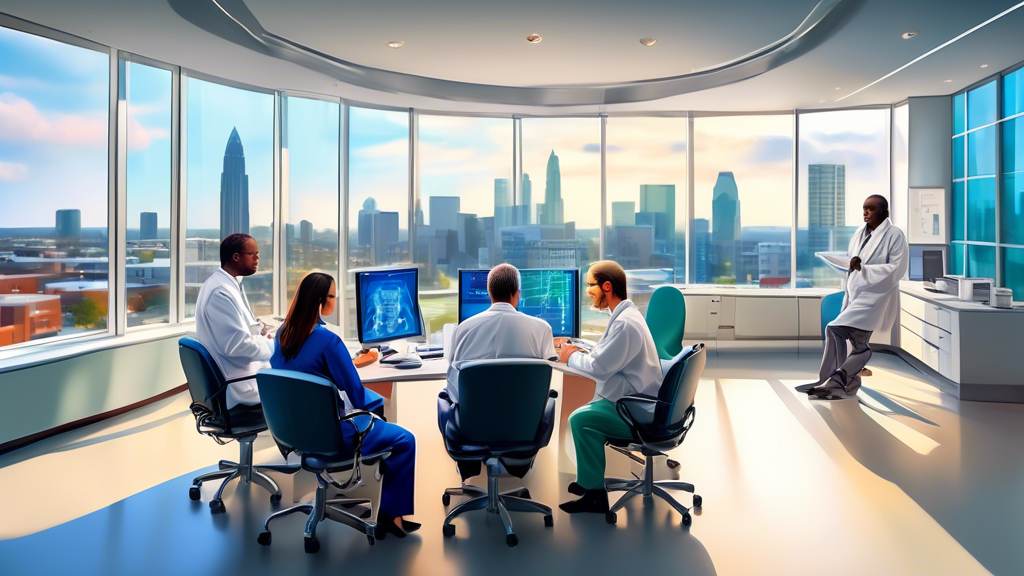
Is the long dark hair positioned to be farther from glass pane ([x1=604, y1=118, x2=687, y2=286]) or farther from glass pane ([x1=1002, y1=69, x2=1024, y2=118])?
glass pane ([x1=1002, y1=69, x2=1024, y2=118])

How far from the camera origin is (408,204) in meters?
8.16

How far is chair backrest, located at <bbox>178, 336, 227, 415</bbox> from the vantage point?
3.38 meters

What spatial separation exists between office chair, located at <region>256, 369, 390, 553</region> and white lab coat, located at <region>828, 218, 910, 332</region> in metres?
4.49

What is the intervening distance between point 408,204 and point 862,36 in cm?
517

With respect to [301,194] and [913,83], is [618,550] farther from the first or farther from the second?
[913,83]

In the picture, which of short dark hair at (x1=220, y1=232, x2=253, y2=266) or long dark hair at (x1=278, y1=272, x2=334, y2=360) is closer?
long dark hair at (x1=278, y1=272, x2=334, y2=360)

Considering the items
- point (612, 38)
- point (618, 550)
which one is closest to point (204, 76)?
point (612, 38)

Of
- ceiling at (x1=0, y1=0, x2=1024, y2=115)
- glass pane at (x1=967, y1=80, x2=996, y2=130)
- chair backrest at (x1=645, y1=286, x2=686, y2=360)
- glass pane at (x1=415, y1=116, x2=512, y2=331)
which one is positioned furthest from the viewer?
glass pane at (x1=415, y1=116, x2=512, y2=331)

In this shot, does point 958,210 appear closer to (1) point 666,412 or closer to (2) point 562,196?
(2) point 562,196

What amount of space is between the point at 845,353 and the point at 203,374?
17.4 feet

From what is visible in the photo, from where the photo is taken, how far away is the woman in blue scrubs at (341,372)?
3.04 meters

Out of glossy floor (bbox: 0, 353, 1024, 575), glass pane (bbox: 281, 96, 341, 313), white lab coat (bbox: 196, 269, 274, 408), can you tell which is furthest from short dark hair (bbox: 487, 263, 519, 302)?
glass pane (bbox: 281, 96, 341, 313)

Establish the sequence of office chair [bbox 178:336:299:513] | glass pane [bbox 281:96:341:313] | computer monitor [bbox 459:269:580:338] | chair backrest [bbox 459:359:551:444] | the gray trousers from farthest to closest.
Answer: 1. glass pane [bbox 281:96:341:313]
2. the gray trousers
3. computer monitor [bbox 459:269:580:338]
4. office chair [bbox 178:336:299:513]
5. chair backrest [bbox 459:359:551:444]

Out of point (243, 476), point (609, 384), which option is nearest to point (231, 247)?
point (243, 476)
